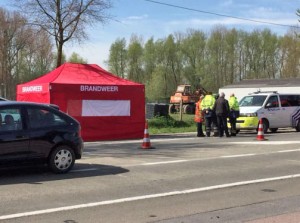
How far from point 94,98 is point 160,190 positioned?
10.4m

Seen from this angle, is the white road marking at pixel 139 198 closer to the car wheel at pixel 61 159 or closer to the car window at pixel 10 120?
the car wheel at pixel 61 159

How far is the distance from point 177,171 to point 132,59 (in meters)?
85.0

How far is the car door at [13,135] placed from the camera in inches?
341

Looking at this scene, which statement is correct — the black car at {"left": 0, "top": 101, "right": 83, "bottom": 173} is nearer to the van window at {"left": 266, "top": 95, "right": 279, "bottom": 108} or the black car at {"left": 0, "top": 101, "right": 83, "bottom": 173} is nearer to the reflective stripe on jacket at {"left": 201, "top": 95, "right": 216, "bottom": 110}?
the reflective stripe on jacket at {"left": 201, "top": 95, "right": 216, "bottom": 110}

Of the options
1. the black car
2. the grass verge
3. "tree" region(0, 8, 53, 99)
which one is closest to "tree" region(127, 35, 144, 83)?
"tree" region(0, 8, 53, 99)

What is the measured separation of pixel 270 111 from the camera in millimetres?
21109

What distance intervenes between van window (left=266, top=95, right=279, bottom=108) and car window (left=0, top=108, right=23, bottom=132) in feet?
47.0

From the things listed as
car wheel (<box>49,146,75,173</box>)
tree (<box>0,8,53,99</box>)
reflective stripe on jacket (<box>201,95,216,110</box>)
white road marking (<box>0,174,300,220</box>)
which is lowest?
white road marking (<box>0,174,300,220</box>)

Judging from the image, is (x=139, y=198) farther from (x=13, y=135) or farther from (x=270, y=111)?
(x=270, y=111)

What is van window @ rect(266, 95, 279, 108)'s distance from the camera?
21141 millimetres

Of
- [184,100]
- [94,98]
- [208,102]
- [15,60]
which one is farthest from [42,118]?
[15,60]

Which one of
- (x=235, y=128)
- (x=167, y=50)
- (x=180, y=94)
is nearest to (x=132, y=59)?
(x=167, y=50)

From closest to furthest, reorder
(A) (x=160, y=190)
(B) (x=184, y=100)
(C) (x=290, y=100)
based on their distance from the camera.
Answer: (A) (x=160, y=190)
(C) (x=290, y=100)
(B) (x=184, y=100)

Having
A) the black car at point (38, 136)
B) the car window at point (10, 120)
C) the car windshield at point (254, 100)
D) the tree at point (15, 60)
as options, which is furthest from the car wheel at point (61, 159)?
the tree at point (15, 60)
